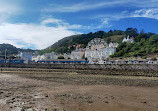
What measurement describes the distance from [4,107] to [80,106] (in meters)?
2.88

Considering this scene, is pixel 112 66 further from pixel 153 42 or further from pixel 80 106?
pixel 153 42

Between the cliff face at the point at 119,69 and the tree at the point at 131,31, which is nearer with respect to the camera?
the cliff face at the point at 119,69

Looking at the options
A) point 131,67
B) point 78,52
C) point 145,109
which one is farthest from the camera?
point 78,52

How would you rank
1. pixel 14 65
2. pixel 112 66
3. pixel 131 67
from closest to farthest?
1. pixel 131 67
2. pixel 112 66
3. pixel 14 65

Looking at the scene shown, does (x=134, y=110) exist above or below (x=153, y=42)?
below

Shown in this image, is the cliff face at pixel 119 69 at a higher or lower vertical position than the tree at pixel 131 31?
lower

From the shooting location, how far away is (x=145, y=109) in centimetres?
589

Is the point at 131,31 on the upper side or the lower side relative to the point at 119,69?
upper

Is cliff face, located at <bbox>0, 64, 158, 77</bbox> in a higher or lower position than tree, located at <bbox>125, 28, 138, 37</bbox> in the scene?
lower

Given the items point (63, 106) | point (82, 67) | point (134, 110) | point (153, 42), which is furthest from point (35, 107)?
point (153, 42)

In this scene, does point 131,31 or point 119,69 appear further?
point 131,31

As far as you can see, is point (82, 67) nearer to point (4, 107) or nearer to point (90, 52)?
point (4, 107)

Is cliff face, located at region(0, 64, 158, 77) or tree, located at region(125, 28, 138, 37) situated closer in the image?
cliff face, located at region(0, 64, 158, 77)

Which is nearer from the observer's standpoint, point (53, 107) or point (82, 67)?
point (53, 107)
